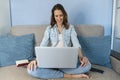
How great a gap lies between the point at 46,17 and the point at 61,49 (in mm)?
1233

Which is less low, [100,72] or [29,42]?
[29,42]

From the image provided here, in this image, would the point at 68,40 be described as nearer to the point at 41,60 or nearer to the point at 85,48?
the point at 85,48

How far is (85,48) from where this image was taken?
195cm

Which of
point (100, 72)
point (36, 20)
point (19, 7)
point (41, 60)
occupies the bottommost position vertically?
point (100, 72)

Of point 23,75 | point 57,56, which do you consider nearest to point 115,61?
point 57,56

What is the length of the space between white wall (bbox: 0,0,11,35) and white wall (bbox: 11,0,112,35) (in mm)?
73

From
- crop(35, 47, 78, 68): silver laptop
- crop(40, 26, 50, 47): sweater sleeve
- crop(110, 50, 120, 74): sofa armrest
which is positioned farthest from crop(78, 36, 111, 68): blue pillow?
crop(35, 47, 78, 68): silver laptop

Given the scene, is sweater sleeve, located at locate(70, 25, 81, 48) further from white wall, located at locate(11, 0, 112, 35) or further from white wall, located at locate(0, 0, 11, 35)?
white wall, located at locate(0, 0, 11, 35)

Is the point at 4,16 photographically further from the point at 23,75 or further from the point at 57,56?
the point at 57,56

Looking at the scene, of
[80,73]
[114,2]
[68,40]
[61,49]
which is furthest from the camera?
[114,2]

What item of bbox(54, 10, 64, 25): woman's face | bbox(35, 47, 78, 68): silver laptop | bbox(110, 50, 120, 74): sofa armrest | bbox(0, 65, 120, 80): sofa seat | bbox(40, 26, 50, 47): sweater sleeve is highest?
bbox(54, 10, 64, 25): woman's face

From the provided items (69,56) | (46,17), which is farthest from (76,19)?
(69,56)

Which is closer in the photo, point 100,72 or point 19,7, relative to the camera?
point 100,72

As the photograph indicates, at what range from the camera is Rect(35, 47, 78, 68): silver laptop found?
53.4 inches
